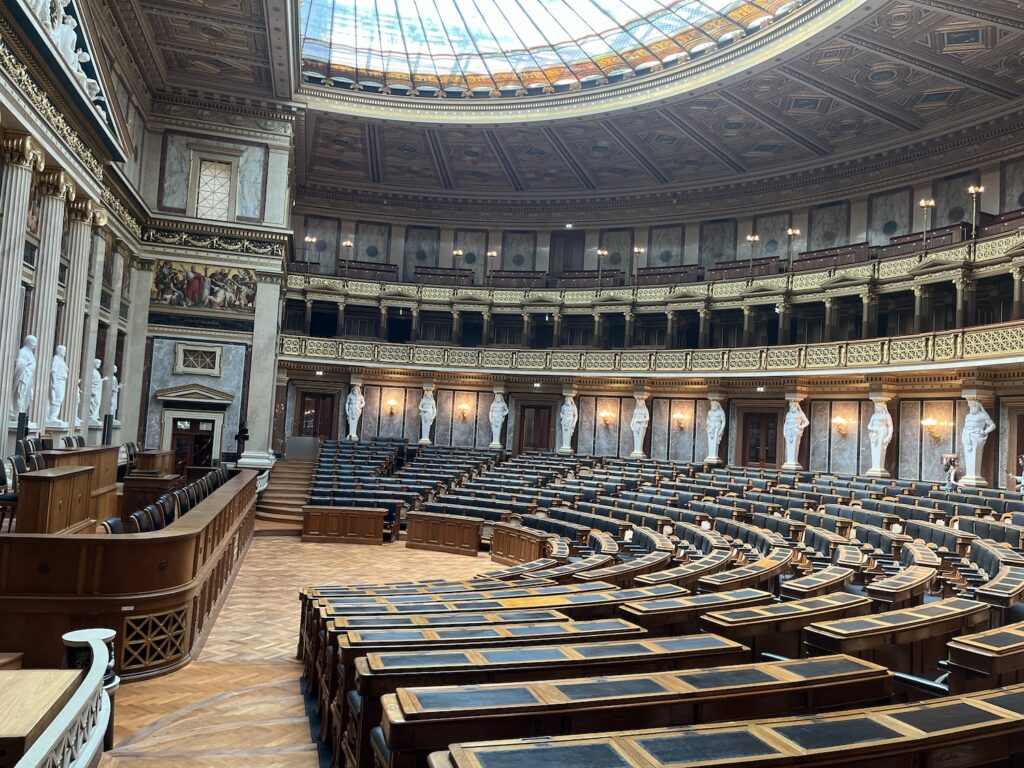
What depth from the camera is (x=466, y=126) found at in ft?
96.2

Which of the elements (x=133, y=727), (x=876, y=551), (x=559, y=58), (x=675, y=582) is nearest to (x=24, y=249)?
(x=133, y=727)

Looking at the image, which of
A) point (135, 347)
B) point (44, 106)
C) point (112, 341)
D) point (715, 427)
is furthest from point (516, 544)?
point (715, 427)

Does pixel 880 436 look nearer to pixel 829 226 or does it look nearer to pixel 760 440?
pixel 760 440

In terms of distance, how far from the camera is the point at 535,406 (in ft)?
107

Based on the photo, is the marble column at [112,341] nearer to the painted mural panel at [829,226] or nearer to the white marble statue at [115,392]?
the white marble statue at [115,392]

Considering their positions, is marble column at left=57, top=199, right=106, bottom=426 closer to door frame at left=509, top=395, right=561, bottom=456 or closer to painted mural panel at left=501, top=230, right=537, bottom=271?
door frame at left=509, top=395, right=561, bottom=456

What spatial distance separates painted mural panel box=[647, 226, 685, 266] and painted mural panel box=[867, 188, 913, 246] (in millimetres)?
7839

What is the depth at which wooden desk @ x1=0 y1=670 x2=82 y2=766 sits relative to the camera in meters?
2.36

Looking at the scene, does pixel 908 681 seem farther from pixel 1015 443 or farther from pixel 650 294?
pixel 650 294

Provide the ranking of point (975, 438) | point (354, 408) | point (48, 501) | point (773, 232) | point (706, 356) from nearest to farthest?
point (48, 501) < point (975, 438) < point (706, 356) < point (773, 232) < point (354, 408)

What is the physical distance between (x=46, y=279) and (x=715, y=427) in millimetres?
21707

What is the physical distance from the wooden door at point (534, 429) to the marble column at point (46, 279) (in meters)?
20.4

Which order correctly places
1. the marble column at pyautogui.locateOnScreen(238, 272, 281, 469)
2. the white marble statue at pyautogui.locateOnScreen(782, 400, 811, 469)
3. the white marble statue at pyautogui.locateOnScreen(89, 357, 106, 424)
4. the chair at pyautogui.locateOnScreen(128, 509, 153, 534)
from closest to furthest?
the chair at pyautogui.locateOnScreen(128, 509, 153, 534) → the white marble statue at pyautogui.locateOnScreen(89, 357, 106, 424) → the marble column at pyautogui.locateOnScreen(238, 272, 281, 469) → the white marble statue at pyautogui.locateOnScreen(782, 400, 811, 469)

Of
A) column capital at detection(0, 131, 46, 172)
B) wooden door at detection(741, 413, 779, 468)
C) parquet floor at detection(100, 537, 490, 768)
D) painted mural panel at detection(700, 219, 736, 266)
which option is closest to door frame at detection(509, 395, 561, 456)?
wooden door at detection(741, 413, 779, 468)
